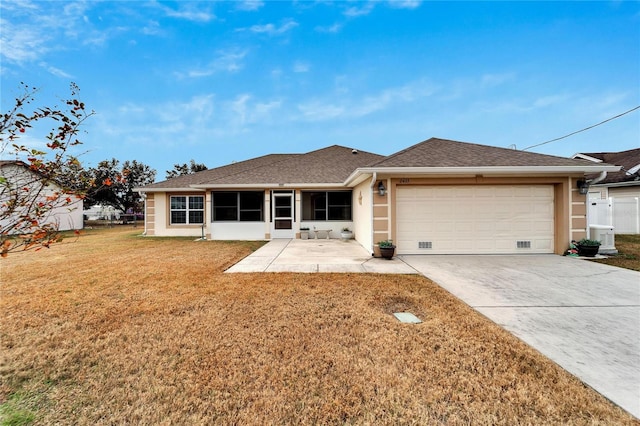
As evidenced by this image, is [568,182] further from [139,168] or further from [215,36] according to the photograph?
[139,168]

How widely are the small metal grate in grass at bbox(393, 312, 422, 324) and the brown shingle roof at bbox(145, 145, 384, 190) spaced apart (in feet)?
28.8

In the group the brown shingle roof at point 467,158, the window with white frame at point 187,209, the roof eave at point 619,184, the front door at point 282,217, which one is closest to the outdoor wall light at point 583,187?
the brown shingle roof at point 467,158

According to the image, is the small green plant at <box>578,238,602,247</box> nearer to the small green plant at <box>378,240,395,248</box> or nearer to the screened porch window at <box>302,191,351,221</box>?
the small green plant at <box>378,240,395,248</box>

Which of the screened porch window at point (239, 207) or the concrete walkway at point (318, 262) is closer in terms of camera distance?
the concrete walkway at point (318, 262)

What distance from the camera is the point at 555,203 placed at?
841 centimetres

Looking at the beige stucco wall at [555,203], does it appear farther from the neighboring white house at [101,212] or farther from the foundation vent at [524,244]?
the neighboring white house at [101,212]

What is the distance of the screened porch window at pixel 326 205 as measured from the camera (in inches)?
504

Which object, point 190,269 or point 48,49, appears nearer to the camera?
point 48,49

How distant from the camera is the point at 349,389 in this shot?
2277 mm


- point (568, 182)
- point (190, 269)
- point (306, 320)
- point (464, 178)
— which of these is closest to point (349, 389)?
point (306, 320)

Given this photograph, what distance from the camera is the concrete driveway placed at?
8.41 ft

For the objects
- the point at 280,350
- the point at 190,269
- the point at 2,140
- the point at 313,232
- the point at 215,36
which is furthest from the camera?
the point at 313,232

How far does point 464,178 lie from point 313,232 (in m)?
6.94

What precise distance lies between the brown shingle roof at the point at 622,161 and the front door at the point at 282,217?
18.2 meters
